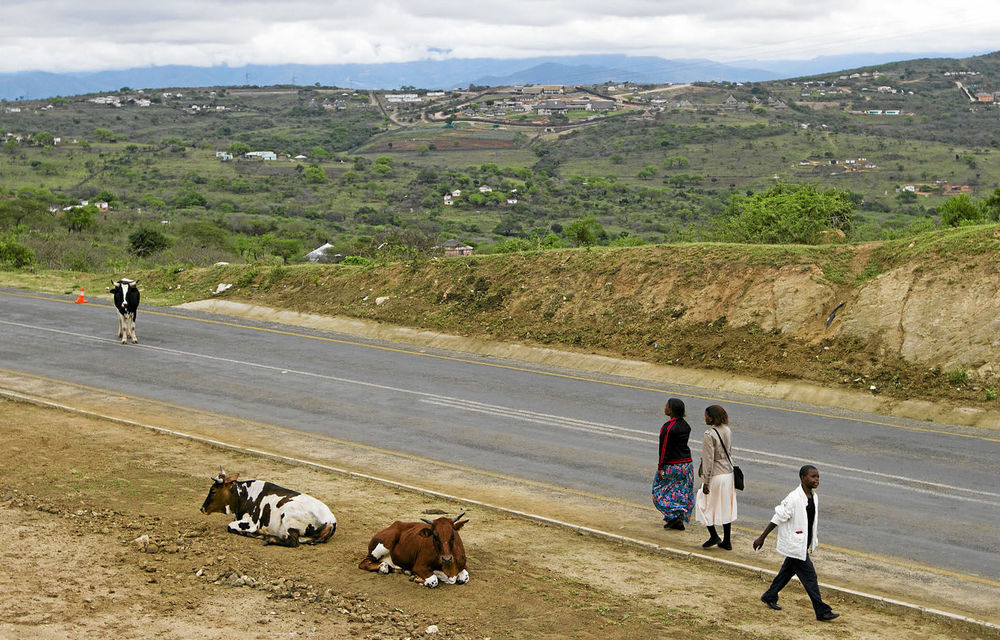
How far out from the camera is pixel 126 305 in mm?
24875

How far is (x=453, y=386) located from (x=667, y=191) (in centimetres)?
8509

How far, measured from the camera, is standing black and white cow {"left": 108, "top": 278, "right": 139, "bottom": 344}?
24.8m

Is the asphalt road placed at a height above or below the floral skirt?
below

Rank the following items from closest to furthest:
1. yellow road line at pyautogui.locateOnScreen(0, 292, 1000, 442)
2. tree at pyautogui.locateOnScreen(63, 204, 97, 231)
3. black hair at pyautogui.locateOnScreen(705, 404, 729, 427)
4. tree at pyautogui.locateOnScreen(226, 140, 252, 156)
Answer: black hair at pyautogui.locateOnScreen(705, 404, 729, 427) → yellow road line at pyautogui.locateOnScreen(0, 292, 1000, 442) → tree at pyautogui.locateOnScreen(63, 204, 97, 231) → tree at pyautogui.locateOnScreen(226, 140, 252, 156)

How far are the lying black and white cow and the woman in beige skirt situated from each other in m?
4.27

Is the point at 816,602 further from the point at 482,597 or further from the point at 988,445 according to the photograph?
the point at 988,445

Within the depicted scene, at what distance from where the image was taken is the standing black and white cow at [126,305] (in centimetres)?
2481

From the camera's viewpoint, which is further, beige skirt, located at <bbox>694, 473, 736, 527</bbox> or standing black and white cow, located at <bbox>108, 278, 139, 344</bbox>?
standing black and white cow, located at <bbox>108, 278, 139, 344</bbox>

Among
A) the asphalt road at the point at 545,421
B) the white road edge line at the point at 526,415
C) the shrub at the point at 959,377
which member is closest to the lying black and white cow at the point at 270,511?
the asphalt road at the point at 545,421

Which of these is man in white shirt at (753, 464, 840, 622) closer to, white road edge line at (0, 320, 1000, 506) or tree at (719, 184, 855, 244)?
white road edge line at (0, 320, 1000, 506)

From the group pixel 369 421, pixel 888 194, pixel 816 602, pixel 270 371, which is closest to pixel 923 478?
pixel 816 602

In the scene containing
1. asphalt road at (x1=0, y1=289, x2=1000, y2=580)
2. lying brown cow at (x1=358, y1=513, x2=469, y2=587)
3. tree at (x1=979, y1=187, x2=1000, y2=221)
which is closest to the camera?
lying brown cow at (x1=358, y1=513, x2=469, y2=587)

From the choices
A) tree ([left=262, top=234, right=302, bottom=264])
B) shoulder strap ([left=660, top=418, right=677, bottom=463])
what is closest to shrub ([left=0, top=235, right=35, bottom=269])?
tree ([left=262, top=234, right=302, bottom=264])

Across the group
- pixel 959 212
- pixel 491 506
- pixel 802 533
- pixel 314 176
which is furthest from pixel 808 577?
pixel 314 176
